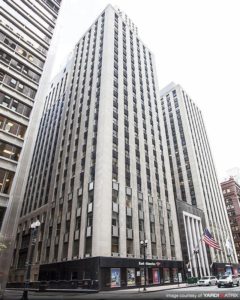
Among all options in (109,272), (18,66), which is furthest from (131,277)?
(18,66)

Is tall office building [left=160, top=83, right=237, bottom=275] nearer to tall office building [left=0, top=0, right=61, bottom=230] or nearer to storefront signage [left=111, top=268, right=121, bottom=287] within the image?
storefront signage [left=111, top=268, right=121, bottom=287]

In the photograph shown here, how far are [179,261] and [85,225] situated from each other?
21963mm

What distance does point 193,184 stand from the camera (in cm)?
7838

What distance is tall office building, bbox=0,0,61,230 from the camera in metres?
28.8

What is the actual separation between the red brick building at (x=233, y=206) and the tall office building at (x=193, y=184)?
27089mm

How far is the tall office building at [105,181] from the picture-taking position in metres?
38.8

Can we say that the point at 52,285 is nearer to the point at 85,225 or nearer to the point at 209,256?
the point at 85,225

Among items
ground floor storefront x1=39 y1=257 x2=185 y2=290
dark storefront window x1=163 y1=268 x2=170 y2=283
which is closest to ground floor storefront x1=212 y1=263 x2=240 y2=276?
ground floor storefront x1=39 y1=257 x2=185 y2=290

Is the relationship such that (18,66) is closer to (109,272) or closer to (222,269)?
(109,272)

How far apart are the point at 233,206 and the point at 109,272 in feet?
308

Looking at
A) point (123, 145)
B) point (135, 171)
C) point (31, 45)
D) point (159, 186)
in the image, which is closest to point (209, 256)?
point (159, 186)

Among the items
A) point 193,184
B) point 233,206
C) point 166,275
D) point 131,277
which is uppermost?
point 233,206

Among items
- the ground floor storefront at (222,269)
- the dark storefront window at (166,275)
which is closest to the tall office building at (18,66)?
the dark storefront window at (166,275)

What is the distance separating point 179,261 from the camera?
162 ft
